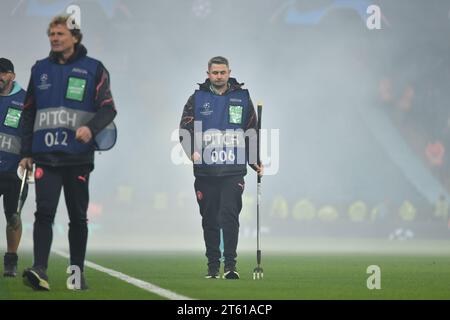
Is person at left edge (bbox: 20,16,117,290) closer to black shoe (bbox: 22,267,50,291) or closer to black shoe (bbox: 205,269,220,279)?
black shoe (bbox: 22,267,50,291)

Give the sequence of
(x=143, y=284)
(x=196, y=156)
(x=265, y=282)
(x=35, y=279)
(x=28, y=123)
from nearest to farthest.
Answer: (x=35, y=279)
(x=28, y=123)
(x=143, y=284)
(x=265, y=282)
(x=196, y=156)

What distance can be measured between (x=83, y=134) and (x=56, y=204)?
2.16 ft

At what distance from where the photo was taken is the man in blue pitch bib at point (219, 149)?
11891mm

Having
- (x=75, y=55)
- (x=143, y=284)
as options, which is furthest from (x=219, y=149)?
(x=75, y=55)

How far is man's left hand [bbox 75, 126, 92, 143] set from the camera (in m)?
9.30

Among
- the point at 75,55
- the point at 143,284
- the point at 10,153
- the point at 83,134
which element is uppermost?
the point at 75,55

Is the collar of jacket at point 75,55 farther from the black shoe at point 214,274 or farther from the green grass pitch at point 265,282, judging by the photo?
the black shoe at point 214,274

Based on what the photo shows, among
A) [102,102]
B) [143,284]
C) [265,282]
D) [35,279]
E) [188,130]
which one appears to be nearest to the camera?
[35,279]

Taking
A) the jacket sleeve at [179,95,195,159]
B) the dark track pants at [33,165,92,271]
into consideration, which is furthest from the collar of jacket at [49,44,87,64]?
the jacket sleeve at [179,95,195,159]

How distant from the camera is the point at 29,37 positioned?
1729 inches

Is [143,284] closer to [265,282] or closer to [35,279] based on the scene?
[265,282]

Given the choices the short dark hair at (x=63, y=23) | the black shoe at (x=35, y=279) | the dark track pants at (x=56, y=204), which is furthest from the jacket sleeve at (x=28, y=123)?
the black shoe at (x=35, y=279)

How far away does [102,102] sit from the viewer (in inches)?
380

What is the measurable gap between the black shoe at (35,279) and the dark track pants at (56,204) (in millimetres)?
136
